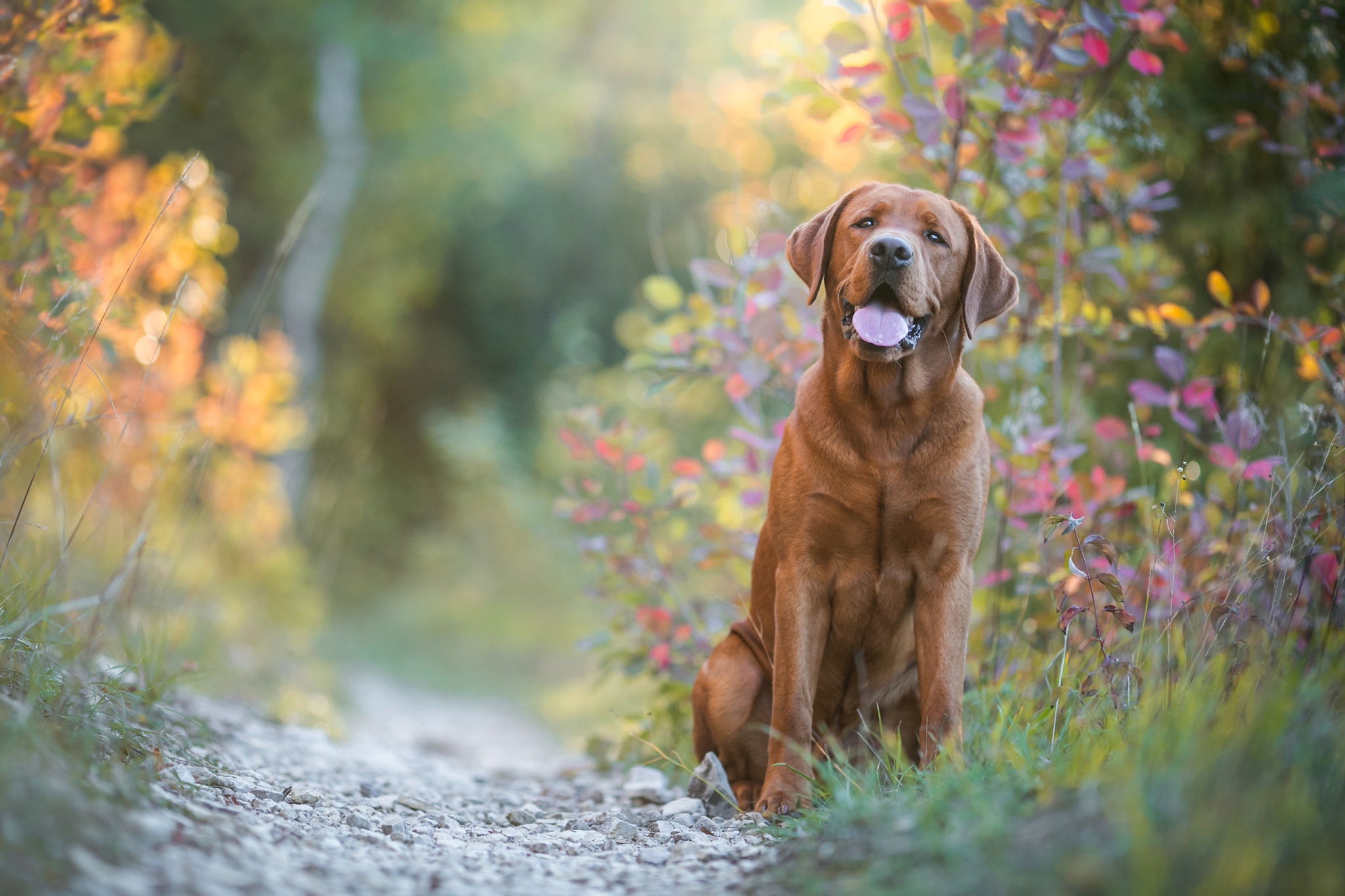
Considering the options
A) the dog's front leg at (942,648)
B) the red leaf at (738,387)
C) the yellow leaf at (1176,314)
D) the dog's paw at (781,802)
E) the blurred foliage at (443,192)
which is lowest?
the blurred foliage at (443,192)

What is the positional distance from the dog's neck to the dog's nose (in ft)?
0.78

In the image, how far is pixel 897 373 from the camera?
276 cm

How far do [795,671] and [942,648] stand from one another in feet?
1.32

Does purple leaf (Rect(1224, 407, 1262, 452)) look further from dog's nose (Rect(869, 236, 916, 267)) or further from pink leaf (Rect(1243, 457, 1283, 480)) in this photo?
dog's nose (Rect(869, 236, 916, 267))

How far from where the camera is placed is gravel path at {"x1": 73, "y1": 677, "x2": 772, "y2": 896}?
1852 mm

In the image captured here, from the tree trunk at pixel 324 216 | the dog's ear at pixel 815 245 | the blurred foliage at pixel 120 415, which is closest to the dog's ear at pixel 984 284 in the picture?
the dog's ear at pixel 815 245

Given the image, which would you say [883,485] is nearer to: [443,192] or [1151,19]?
[1151,19]

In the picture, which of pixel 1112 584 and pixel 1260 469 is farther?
pixel 1260 469

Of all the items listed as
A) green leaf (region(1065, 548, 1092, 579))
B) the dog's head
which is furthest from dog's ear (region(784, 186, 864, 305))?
green leaf (region(1065, 548, 1092, 579))

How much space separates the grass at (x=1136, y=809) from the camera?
4.74ft

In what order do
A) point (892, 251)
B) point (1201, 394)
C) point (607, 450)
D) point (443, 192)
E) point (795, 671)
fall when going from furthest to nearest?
point (443, 192) < point (607, 450) < point (1201, 394) < point (795, 671) < point (892, 251)

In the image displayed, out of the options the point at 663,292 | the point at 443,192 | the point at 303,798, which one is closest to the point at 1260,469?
the point at 663,292

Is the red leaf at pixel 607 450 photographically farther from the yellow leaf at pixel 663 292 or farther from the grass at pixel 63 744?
the grass at pixel 63 744

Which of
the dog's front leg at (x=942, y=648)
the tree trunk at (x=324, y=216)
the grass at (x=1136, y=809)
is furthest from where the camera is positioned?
the tree trunk at (x=324, y=216)
